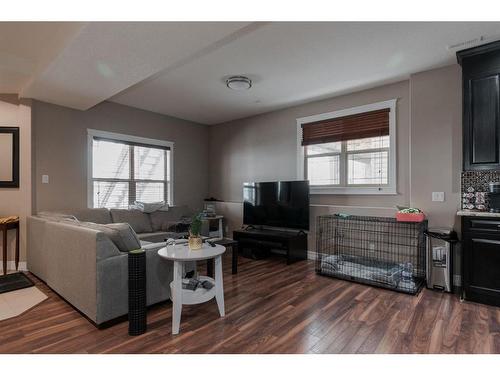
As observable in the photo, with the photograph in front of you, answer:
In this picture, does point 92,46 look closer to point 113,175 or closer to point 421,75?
point 113,175

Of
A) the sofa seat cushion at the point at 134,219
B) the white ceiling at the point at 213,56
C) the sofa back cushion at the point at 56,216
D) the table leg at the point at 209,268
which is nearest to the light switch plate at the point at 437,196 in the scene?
the white ceiling at the point at 213,56

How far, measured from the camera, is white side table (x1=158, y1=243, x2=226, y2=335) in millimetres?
2258

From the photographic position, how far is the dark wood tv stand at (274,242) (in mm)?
4391

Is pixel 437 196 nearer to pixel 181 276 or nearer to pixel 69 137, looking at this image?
pixel 181 276

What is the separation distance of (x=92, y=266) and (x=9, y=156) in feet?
9.46

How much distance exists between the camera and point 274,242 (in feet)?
14.8

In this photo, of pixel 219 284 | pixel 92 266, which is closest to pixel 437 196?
pixel 219 284

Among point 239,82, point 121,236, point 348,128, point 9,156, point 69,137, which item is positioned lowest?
point 121,236

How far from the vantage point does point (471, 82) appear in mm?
2967

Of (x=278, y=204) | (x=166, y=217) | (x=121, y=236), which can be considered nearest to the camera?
(x=121, y=236)

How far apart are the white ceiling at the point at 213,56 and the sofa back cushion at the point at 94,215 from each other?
1.58 m

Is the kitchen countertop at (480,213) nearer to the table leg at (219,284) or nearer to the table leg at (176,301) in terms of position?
the table leg at (219,284)

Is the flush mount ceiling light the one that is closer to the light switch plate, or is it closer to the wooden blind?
the wooden blind

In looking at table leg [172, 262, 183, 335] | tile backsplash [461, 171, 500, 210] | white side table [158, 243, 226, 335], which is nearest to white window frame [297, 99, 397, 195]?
tile backsplash [461, 171, 500, 210]
